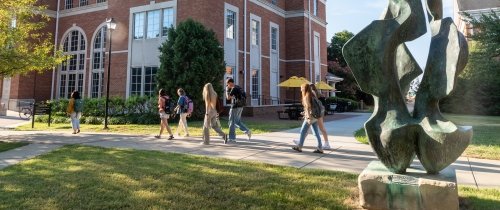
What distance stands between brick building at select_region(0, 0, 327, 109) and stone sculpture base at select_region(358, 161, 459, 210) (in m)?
18.6

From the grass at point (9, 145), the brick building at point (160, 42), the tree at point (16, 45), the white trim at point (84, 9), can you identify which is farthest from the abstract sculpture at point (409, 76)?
the white trim at point (84, 9)

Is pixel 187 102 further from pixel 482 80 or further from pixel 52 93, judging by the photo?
pixel 482 80

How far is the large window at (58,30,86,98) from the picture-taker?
29.1 m

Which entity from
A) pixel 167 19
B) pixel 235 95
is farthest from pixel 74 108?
pixel 167 19

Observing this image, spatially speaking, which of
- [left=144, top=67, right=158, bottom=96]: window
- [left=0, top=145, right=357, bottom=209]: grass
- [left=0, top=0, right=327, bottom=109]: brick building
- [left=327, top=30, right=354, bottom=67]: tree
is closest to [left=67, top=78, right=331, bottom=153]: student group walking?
[left=0, top=145, right=357, bottom=209]: grass

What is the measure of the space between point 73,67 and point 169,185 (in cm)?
2765

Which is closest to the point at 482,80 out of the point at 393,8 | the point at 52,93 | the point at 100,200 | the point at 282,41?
the point at 282,41

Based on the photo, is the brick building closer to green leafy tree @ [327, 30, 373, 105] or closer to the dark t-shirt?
green leafy tree @ [327, 30, 373, 105]

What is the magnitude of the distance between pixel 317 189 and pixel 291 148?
414 cm

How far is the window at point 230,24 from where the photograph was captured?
23.8m

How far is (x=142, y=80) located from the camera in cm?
2359

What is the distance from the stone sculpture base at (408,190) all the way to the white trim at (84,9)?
2750 cm

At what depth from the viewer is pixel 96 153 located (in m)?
8.38

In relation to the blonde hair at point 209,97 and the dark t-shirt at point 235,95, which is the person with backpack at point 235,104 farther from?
the blonde hair at point 209,97
